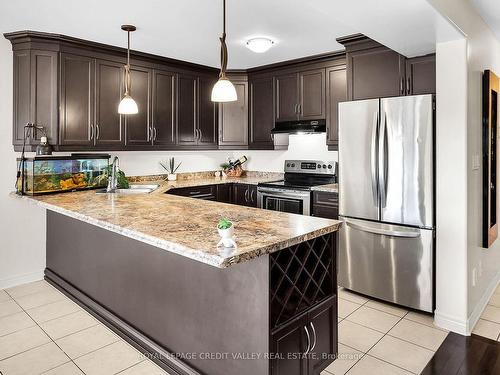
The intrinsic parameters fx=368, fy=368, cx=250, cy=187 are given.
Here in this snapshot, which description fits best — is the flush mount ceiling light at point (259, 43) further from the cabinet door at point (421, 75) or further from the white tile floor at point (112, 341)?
the white tile floor at point (112, 341)

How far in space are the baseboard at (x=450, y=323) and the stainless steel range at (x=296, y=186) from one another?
1568 mm

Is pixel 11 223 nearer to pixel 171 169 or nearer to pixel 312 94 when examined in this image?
pixel 171 169

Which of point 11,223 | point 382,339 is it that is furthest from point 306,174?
point 11,223

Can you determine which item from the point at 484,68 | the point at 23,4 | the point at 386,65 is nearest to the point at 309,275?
the point at 386,65

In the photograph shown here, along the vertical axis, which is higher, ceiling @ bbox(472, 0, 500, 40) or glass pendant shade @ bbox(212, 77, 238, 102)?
ceiling @ bbox(472, 0, 500, 40)

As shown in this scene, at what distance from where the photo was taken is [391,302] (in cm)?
321

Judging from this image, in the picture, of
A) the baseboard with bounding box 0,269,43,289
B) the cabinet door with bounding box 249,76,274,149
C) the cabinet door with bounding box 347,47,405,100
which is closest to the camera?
the cabinet door with bounding box 347,47,405,100

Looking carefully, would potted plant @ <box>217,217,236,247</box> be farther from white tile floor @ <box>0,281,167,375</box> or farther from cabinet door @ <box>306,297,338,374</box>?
white tile floor @ <box>0,281,167,375</box>

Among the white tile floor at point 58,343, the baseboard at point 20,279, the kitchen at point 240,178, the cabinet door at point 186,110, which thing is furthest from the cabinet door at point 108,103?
the white tile floor at point 58,343

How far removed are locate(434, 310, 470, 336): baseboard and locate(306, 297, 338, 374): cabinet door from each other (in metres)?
1.16

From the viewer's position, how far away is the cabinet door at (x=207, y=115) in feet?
15.9

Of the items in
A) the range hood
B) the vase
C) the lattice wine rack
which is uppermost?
the range hood

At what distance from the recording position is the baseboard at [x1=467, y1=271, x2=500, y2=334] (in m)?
2.80

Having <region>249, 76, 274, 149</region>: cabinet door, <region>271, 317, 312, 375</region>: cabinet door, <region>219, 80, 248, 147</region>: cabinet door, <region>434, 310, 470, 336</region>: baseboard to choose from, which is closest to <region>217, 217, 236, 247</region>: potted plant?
<region>271, 317, 312, 375</region>: cabinet door
